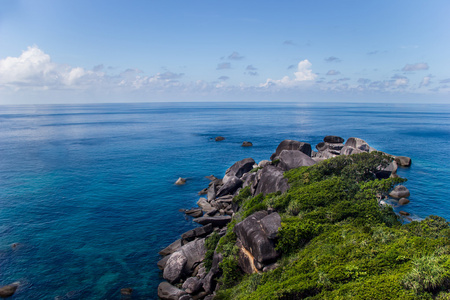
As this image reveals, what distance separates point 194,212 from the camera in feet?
153

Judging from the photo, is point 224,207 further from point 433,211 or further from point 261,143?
point 261,143

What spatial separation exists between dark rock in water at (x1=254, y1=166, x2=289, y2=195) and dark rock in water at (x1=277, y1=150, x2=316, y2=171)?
363 centimetres

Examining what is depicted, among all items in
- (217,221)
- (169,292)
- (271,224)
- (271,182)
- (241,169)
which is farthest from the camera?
(241,169)

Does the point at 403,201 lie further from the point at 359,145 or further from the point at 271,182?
the point at 271,182

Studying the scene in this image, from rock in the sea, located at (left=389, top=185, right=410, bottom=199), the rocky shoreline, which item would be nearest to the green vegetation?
the rocky shoreline

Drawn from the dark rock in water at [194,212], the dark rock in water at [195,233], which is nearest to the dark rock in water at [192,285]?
the dark rock in water at [195,233]

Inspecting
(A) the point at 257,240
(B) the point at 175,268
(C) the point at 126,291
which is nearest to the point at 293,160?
(A) the point at 257,240

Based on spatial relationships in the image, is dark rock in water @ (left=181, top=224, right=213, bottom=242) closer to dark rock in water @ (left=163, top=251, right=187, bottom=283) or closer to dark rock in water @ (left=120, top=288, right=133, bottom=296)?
Answer: dark rock in water @ (left=163, top=251, right=187, bottom=283)

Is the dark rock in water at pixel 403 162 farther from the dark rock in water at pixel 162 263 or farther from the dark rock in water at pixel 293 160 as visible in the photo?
the dark rock in water at pixel 162 263

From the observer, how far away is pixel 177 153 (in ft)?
296

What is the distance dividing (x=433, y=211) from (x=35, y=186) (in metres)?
76.1

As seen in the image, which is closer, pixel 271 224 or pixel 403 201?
pixel 271 224

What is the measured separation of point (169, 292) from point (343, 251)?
1778 cm

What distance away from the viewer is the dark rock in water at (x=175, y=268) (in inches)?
1198
